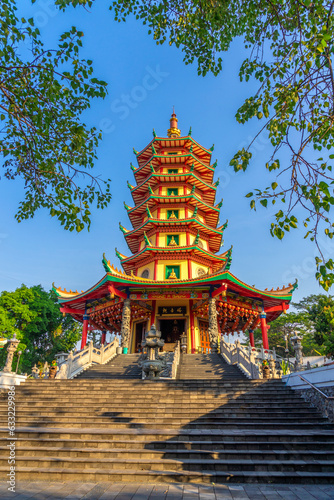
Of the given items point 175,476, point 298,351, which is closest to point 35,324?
point 298,351

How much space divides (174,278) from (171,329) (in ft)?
12.1

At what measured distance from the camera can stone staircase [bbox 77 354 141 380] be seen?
11.8m

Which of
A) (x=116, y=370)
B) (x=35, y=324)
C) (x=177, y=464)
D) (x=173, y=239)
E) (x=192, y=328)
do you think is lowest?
(x=177, y=464)

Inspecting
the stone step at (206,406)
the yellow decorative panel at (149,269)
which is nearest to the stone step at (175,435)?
the stone step at (206,406)

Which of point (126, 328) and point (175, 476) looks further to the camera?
point (126, 328)

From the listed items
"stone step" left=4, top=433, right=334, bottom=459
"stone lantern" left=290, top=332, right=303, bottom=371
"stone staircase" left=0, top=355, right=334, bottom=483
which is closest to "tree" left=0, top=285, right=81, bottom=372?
"stone staircase" left=0, top=355, right=334, bottom=483

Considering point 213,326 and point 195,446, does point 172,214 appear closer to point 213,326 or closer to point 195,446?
point 213,326

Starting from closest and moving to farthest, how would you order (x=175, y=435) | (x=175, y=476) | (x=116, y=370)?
(x=175, y=476), (x=175, y=435), (x=116, y=370)

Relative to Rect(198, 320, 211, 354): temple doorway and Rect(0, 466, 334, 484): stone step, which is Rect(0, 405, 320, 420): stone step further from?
Rect(198, 320, 211, 354): temple doorway

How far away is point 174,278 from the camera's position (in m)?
18.1

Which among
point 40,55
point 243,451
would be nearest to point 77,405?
point 243,451

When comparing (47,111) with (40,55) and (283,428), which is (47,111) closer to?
(40,55)

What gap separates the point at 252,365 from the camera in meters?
10.8

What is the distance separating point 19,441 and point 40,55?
689 centimetres
